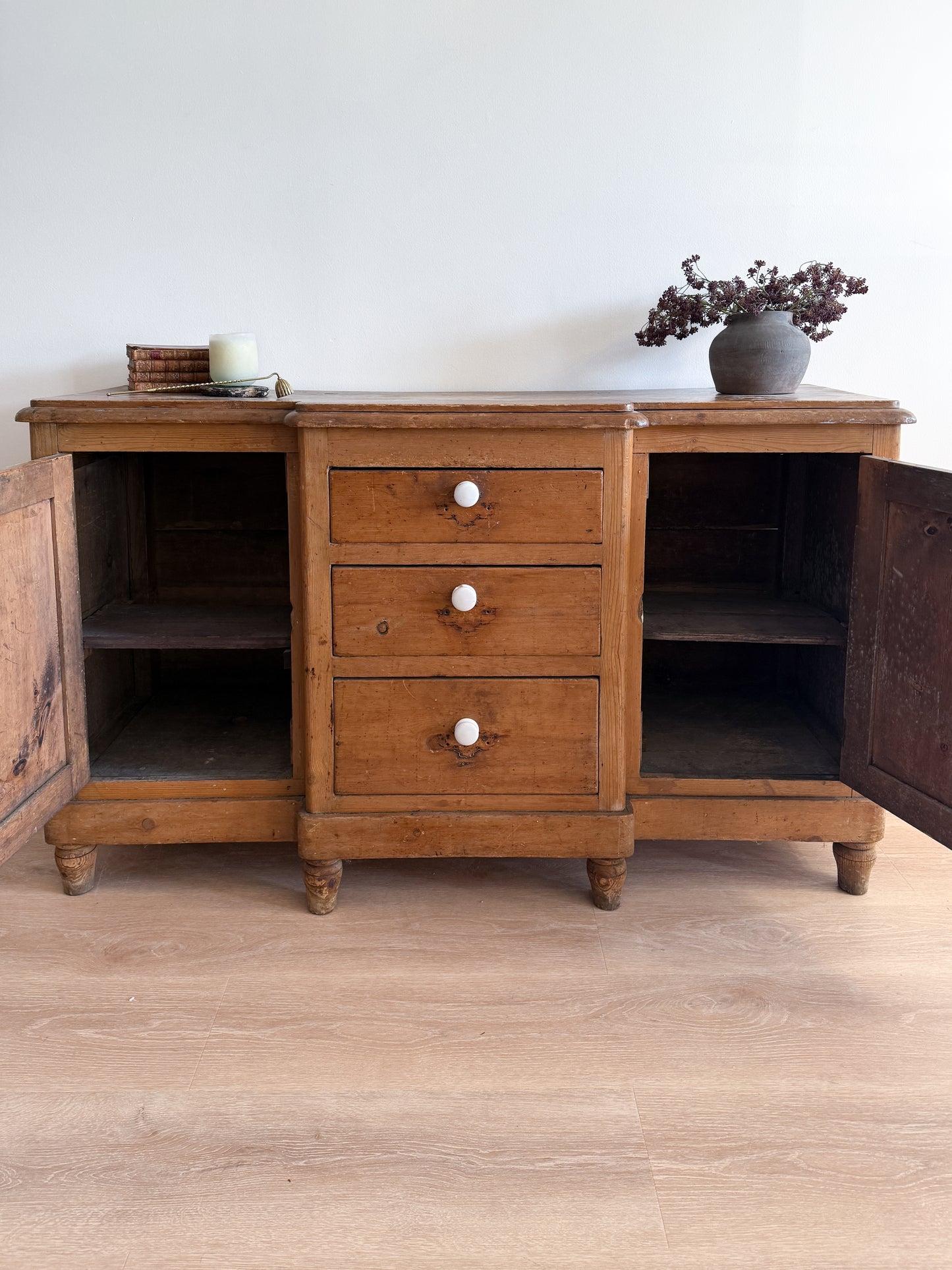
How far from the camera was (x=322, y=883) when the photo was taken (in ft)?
6.41

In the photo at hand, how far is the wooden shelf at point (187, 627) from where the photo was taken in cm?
198

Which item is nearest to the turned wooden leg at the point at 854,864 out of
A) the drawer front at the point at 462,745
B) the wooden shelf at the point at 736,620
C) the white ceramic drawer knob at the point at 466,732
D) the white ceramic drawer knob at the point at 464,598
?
the wooden shelf at the point at 736,620

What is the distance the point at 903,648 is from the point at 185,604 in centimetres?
144

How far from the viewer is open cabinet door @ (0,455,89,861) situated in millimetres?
1625

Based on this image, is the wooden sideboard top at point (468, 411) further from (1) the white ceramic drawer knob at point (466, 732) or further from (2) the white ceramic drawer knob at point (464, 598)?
(1) the white ceramic drawer knob at point (466, 732)

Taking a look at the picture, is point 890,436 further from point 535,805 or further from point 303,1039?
point 303,1039

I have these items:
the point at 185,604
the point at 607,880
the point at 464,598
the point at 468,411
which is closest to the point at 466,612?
the point at 464,598

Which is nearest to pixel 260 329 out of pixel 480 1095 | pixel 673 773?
pixel 673 773

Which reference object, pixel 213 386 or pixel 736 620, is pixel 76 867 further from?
pixel 736 620

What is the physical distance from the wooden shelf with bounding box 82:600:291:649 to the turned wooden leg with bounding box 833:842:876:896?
3.63 ft

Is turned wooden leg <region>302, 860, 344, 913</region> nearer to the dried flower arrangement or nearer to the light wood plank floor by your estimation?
the light wood plank floor

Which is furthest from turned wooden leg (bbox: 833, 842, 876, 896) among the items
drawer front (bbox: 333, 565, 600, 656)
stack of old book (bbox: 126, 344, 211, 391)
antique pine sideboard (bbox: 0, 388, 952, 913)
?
stack of old book (bbox: 126, 344, 211, 391)

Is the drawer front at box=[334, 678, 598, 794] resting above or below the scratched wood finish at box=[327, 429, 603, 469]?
below

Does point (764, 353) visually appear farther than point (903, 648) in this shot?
Yes
